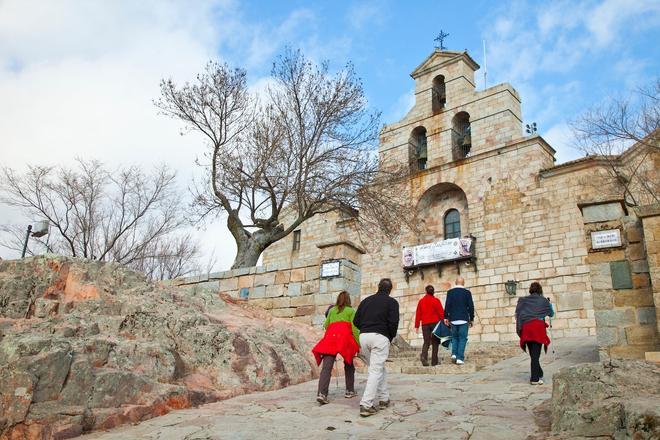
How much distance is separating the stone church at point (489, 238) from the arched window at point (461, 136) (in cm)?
5

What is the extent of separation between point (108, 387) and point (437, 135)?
1805cm

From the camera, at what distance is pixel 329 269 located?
10445 mm

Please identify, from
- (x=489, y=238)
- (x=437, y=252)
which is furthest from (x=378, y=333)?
(x=437, y=252)

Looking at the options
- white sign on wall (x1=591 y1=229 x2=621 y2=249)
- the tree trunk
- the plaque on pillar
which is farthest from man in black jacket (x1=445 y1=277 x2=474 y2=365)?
the tree trunk

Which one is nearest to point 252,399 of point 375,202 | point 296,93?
point 375,202

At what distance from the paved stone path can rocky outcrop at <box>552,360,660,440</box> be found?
0.27 m

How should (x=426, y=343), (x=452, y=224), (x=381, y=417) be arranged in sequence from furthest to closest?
(x=452, y=224) < (x=426, y=343) < (x=381, y=417)

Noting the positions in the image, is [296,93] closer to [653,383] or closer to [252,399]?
[252,399]

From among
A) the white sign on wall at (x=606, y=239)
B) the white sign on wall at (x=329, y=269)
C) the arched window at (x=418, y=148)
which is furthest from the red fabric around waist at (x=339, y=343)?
the arched window at (x=418, y=148)

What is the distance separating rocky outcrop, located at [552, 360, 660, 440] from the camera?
10.6 ft

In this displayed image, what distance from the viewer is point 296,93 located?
52.6 feet

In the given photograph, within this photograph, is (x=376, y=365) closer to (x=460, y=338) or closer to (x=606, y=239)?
(x=460, y=338)

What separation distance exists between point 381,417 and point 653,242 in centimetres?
533

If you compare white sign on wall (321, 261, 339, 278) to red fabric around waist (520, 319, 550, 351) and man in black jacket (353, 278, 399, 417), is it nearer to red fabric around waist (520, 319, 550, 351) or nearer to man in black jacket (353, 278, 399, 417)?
red fabric around waist (520, 319, 550, 351)
